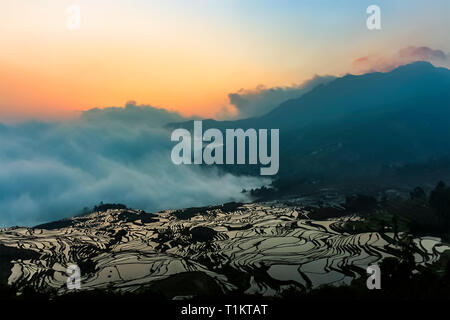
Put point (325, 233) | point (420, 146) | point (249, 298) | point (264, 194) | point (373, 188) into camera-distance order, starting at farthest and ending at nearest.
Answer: point (420, 146) < point (264, 194) < point (373, 188) < point (325, 233) < point (249, 298)

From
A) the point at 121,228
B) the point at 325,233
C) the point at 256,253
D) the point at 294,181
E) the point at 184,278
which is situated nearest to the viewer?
the point at 184,278

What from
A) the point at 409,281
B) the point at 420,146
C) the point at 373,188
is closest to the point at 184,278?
the point at 409,281

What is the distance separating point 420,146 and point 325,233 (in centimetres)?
10303

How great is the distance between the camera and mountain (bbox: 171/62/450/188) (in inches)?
4079

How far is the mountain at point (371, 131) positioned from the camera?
103619mm

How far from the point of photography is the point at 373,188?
6669cm

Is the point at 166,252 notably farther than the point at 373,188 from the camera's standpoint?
No

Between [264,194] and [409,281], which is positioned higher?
[264,194]

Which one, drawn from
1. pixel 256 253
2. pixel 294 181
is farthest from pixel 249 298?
pixel 294 181

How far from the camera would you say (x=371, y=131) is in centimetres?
12475

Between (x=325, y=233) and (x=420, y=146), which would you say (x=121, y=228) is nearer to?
(x=325, y=233)
